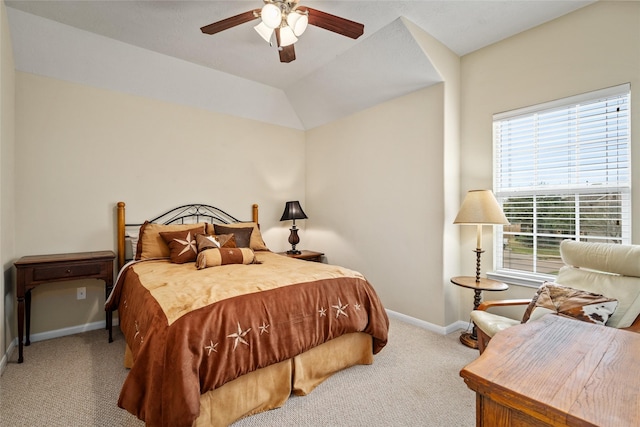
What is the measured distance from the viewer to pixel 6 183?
243cm

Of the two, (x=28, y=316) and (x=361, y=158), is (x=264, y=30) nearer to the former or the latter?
(x=361, y=158)

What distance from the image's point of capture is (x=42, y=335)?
9.50ft

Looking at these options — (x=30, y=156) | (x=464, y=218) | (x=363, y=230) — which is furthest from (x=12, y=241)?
(x=464, y=218)

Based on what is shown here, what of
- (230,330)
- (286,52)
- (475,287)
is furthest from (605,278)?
(286,52)

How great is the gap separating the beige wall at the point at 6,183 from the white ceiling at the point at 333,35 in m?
0.42

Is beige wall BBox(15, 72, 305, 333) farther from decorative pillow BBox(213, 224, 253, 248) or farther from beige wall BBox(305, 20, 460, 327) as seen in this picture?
beige wall BBox(305, 20, 460, 327)

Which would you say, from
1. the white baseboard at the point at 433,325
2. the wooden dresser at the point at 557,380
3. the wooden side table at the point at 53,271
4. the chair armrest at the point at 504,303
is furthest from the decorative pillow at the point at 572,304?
the wooden side table at the point at 53,271

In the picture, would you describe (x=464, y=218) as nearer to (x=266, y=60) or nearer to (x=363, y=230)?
(x=363, y=230)

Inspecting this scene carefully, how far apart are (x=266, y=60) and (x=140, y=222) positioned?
2.27 m

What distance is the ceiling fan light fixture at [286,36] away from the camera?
2.15m

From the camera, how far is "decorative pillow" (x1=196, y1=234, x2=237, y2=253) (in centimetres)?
297

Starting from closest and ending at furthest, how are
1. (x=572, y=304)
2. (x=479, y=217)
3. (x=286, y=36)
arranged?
(x=572, y=304) < (x=286, y=36) < (x=479, y=217)

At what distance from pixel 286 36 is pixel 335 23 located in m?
0.35

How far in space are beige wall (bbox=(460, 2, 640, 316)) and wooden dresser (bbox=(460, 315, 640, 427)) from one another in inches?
72.8
